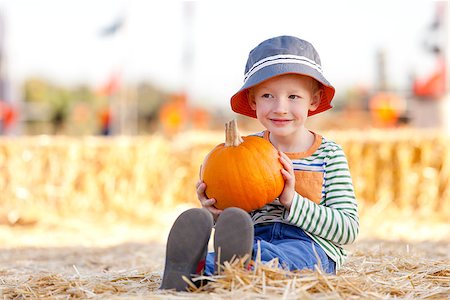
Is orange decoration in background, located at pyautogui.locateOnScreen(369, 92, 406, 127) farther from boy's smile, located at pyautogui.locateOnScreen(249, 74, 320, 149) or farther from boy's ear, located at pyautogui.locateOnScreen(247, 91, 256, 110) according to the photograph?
boy's smile, located at pyautogui.locateOnScreen(249, 74, 320, 149)

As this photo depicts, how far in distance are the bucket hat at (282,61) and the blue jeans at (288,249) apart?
0.56 meters

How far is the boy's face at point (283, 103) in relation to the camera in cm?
286

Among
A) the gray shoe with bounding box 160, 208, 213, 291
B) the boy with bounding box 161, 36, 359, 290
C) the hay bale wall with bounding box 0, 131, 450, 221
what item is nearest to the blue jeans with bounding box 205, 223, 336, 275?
the boy with bounding box 161, 36, 359, 290

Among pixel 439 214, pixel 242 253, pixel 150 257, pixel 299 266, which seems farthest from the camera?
pixel 439 214

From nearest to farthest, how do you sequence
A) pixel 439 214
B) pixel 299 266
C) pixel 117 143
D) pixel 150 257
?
pixel 299 266 → pixel 150 257 → pixel 439 214 → pixel 117 143

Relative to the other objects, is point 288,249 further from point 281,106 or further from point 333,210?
point 281,106

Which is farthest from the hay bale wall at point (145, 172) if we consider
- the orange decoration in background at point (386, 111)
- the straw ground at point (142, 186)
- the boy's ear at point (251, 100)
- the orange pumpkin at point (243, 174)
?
the orange decoration in background at point (386, 111)

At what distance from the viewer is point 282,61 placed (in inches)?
111

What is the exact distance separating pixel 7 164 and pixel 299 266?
19.7 feet

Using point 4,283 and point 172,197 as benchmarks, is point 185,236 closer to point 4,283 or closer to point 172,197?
point 4,283

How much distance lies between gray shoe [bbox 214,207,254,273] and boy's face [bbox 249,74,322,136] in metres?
0.53

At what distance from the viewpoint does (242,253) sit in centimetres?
247

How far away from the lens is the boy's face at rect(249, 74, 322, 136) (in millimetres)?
2857

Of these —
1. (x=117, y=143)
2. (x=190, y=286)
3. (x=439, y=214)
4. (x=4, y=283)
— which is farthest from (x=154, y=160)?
(x=190, y=286)
